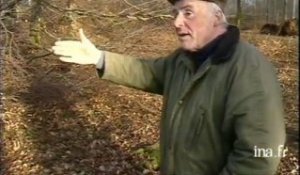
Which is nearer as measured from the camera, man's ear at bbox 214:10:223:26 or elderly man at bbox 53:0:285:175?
elderly man at bbox 53:0:285:175

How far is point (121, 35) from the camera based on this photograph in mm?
7875

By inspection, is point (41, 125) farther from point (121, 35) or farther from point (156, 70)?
point (156, 70)

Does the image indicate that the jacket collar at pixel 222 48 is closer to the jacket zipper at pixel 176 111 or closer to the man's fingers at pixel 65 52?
the jacket zipper at pixel 176 111

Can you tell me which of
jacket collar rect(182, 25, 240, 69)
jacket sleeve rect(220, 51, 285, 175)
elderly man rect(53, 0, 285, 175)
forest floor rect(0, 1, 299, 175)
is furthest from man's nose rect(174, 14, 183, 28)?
forest floor rect(0, 1, 299, 175)

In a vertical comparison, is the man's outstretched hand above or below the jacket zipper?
above

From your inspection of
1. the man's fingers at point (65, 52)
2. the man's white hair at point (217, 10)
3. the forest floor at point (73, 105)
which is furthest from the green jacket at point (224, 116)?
the forest floor at point (73, 105)

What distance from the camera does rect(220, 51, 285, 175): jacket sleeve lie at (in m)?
2.06

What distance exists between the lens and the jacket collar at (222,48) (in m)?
2.16

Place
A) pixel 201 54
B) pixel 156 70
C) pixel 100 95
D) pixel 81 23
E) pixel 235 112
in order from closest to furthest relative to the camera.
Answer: pixel 235 112, pixel 201 54, pixel 156 70, pixel 81 23, pixel 100 95

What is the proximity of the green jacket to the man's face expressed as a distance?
0.08m

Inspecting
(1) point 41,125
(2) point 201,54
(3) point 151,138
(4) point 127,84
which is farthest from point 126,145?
(2) point 201,54

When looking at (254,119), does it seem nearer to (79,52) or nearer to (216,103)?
(216,103)

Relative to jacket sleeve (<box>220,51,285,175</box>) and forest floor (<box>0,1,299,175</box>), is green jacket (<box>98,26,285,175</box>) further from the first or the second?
forest floor (<box>0,1,299,175</box>)

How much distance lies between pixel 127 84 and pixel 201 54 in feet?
1.79
